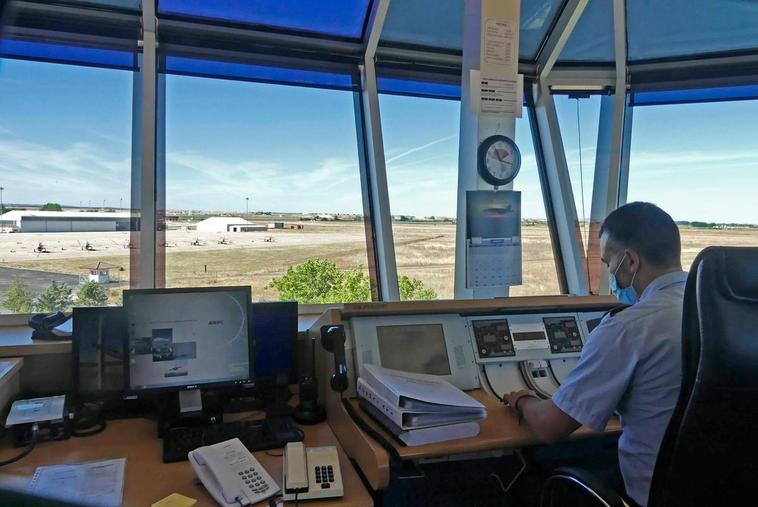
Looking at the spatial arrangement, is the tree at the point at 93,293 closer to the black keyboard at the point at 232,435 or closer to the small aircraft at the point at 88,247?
the small aircraft at the point at 88,247

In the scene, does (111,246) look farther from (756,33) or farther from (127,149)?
(756,33)

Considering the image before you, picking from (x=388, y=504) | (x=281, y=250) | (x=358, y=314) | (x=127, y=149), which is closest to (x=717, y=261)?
(x=358, y=314)

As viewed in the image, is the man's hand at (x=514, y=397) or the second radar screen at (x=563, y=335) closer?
the man's hand at (x=514, y=397)

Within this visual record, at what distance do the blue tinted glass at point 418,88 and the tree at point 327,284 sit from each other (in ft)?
4.48

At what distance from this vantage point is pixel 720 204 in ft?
13.1

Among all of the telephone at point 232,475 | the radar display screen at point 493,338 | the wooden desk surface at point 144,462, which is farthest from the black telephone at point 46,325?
the radar display screen at point 493,338

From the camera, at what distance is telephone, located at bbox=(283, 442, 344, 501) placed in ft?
4.05

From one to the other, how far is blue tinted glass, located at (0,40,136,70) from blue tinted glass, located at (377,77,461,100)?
1677mm

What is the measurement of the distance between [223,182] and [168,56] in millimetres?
846

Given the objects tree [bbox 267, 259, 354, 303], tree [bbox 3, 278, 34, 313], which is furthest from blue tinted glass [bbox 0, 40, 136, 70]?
tree [bbox 267, 259, 354, 303]

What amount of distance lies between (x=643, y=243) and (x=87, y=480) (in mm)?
1742

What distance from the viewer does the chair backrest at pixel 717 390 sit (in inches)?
38.8

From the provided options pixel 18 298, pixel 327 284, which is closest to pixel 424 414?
pixel 327 284

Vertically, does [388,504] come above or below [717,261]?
below
